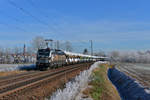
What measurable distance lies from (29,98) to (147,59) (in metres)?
108

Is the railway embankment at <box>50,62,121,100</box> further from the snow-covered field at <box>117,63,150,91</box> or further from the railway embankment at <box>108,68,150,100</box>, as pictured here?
the snow-covered field at <box>117,63,150,91</box>

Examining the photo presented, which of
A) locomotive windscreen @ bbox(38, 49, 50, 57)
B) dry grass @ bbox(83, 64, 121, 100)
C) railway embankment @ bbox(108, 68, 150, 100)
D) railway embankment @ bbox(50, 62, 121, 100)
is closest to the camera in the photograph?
railway embankment @ bbox(50, 62, 121, 100)

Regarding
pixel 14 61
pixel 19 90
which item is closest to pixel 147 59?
pixel 14 61

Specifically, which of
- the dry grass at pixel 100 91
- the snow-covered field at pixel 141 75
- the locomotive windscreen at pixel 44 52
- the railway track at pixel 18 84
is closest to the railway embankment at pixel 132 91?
the snow-covered field at pixel 141 75

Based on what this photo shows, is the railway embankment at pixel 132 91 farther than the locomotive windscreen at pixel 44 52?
No

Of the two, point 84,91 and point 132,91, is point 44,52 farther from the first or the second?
point 84,91

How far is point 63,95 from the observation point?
8414mm

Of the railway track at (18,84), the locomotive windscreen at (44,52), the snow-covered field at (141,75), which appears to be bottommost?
the snow-covered field at (141,75)

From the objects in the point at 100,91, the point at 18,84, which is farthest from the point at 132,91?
the point at 18,84

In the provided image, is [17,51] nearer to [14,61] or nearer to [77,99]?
[14,61]

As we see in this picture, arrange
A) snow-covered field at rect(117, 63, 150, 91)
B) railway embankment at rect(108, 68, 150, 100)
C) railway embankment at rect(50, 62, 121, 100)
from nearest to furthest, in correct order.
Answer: railway embankment at rect(50, 62, 121, 100), railway embankment at rect(108, 68, 150, 100), snow-covered field at rect(117, 63, 150, 91)

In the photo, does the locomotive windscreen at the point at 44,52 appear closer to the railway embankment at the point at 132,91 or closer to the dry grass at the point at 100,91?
the dry grass at the point at 100,91

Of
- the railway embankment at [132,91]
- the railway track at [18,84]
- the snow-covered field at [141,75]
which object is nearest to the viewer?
the railway track at [18,84]

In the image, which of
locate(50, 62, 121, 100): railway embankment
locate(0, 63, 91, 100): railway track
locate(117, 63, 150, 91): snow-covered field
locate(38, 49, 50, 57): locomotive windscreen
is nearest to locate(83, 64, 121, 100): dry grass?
locate(50, 62, 121, 100): railway embankment
